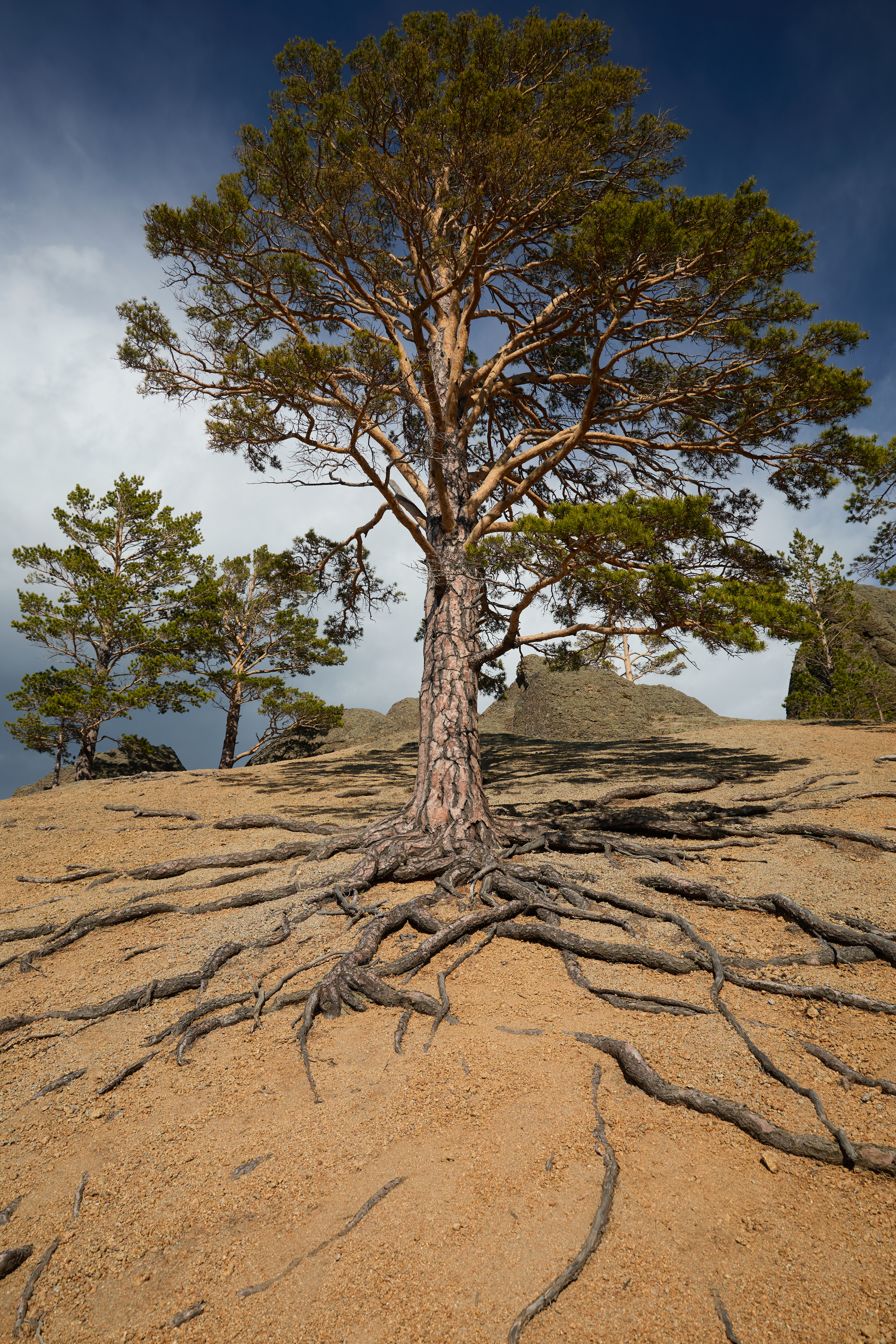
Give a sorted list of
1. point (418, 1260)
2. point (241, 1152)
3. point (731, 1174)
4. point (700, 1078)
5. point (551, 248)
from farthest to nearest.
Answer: point (551, 248) → point (700, 1078) → point (241, 1152) → point (731, 1174) → point (418, 1260)

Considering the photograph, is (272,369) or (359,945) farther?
(272,369)

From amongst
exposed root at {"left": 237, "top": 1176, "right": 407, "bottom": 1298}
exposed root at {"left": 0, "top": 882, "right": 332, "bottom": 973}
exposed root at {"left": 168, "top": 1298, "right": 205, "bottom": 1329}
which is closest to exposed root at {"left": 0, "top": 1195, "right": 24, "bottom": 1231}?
exposed root at {"left": 168, "top": 1298, "right": 205, "bottom": 1329}

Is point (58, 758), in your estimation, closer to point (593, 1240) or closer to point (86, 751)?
point (86, 751)

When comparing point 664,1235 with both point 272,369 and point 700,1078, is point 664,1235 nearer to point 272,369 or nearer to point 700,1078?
point 700,1078

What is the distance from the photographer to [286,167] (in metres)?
6.99

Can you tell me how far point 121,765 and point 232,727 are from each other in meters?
3.49

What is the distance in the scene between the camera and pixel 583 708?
58.3 feet

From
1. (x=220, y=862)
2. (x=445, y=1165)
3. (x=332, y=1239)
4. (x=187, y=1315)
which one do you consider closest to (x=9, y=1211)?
(x=187, y=1315)

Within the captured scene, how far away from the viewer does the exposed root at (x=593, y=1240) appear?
187 centimetres

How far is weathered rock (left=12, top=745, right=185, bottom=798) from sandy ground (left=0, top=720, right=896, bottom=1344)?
14.7 metres

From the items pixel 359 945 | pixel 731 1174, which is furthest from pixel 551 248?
pixel 731 1174

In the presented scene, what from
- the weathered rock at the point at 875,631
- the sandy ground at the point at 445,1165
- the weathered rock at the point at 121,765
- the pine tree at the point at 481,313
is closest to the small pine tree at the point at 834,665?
the weathered rock at the point at 875,631

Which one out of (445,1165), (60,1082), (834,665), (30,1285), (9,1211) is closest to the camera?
(30,1285)

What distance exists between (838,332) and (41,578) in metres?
18.8
